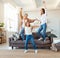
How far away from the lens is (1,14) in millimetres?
9430

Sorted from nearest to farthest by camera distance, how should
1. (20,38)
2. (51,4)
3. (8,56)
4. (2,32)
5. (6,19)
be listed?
1. (8,56)
2. (20,38)
3. (2,32)
4. (6,19)
5. (51,4)

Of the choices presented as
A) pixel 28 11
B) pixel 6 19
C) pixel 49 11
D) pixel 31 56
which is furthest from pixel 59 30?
pixel 31 56

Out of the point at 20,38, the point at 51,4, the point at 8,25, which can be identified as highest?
the point at 51,4

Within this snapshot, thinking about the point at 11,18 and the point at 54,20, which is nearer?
the point at 11,18

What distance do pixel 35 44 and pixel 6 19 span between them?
4217 mm

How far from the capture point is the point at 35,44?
6.34m

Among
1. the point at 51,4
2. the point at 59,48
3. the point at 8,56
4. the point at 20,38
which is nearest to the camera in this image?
the point at 8,56

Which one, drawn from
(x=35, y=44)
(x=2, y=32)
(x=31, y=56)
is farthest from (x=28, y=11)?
(x=31, y=56)

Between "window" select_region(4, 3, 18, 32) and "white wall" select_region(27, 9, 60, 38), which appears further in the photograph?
"white wall" select_region(27, 9, 60, 38)

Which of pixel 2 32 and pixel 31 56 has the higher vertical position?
pixel 2 32

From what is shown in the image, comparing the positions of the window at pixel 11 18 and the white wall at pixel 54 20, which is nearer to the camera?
the window at pixel 11 18

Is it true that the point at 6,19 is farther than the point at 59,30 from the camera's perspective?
No

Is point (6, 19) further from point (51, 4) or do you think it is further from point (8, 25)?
point (51, 4)

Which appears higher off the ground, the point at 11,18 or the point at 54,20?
the point at 11,18
